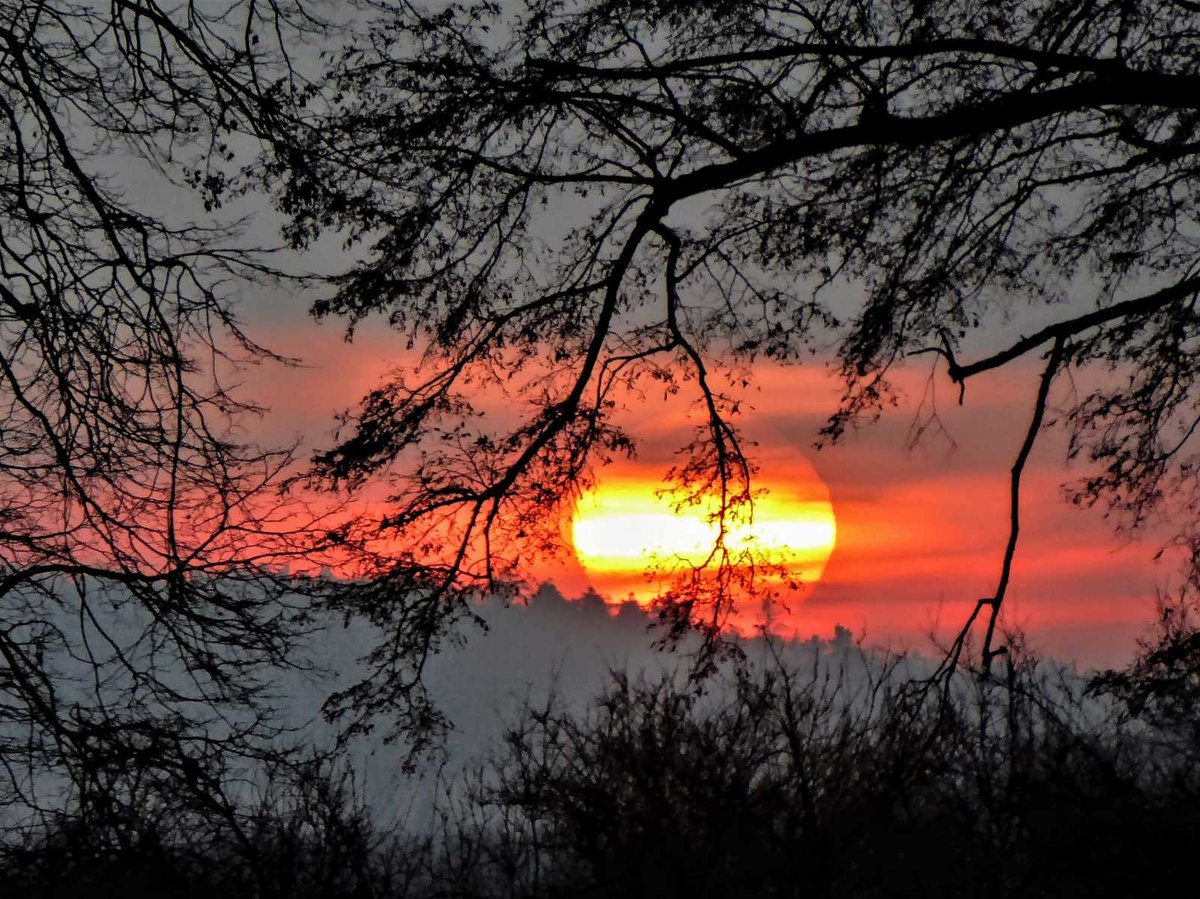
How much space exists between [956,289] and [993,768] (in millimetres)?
4166

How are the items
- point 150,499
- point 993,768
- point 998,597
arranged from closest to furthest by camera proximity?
point 150,499 < point 998,597 < point 993,768

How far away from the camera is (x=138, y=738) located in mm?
8391

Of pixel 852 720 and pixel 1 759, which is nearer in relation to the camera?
pixel 1 759

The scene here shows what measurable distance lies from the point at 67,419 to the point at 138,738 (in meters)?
2.19

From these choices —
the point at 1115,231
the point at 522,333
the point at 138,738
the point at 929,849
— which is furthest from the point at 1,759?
the point at 1115,231

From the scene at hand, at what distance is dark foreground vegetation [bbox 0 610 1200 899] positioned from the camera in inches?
315

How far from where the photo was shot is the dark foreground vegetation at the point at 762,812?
8.00m

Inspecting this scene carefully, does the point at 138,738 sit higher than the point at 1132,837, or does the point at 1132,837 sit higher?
the point at 138,738

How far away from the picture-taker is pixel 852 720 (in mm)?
12242

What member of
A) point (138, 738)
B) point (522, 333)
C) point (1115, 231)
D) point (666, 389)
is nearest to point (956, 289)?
point (1115, 231)

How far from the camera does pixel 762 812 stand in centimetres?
1020

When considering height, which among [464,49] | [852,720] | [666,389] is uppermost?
[464,49]

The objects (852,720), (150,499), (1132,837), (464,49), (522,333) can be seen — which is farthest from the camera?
(852,720)

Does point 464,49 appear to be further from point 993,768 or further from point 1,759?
point 993,768
